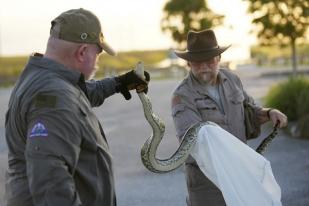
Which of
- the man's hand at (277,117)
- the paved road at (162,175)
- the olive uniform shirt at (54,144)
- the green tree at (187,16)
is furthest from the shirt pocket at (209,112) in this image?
the green tree at (187,16)

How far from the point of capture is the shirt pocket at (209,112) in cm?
443

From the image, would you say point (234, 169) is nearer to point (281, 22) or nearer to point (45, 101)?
point (45, 101)

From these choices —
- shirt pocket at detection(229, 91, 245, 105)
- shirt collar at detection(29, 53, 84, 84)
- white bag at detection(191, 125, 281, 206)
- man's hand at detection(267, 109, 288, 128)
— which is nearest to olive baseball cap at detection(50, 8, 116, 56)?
shirt collar at detection(29, 53, 84, 84)

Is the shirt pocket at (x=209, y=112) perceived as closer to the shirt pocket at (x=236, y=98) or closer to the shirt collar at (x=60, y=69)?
the shirt pocket at (x=236, y=98)

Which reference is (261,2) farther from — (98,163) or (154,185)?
(98,163)

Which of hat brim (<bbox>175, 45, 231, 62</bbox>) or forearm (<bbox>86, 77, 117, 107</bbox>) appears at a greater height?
hat brim (<bbox>175, 45, 231, 62</bbox>)

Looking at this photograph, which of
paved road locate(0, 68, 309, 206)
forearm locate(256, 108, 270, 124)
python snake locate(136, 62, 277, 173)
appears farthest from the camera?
paved road locate(0, 68, 309, 206)

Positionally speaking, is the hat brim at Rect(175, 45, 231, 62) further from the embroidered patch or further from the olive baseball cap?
the embroidered patch

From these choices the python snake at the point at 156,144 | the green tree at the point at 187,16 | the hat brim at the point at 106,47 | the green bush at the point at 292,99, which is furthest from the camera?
the green tree at the point at 187,16

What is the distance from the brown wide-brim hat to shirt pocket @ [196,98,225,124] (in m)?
0.30

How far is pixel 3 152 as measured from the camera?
11766 mm

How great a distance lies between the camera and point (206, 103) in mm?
4461

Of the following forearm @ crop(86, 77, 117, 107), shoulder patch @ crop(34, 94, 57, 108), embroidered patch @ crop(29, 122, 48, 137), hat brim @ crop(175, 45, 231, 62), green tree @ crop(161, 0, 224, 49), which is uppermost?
shoulder patch @ crop(34, 94, 57, 108)

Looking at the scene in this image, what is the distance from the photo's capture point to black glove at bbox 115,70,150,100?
12.3ft
